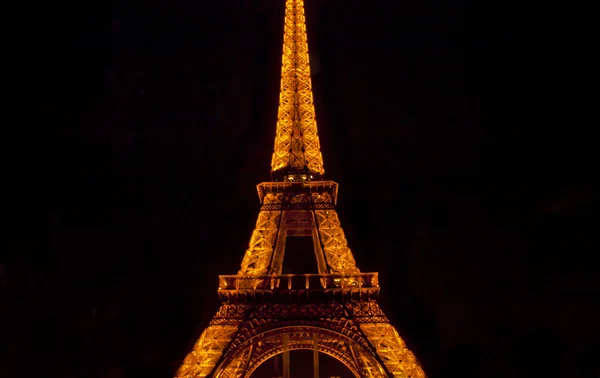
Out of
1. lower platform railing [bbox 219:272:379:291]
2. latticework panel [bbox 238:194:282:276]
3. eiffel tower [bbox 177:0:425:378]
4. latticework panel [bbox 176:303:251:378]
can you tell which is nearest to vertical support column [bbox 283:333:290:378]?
eiffel tower [bbox 177:0:425:378]

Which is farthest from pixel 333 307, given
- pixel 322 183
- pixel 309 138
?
pixel 309 138

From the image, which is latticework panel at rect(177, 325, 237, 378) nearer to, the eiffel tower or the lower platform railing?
the eiffel tower

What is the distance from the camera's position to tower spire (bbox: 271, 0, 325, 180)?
17109 millimetres

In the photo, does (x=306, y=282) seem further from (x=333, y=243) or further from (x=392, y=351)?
(x=392, y=351)

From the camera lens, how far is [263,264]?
1532cm

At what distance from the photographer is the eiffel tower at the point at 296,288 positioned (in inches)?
540

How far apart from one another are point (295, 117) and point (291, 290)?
5.66 meters

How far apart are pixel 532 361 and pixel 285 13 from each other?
42.6 feet

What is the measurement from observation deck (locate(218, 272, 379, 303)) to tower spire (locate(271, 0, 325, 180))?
3534 millimetres

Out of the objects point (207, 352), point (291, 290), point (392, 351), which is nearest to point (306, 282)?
point (291, 290)

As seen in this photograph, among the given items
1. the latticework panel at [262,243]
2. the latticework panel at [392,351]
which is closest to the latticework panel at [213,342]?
the latticework panel at [262,243]

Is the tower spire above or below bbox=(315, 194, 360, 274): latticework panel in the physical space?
above

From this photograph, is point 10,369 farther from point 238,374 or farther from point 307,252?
point 307,252

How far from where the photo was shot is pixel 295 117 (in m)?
17.6
